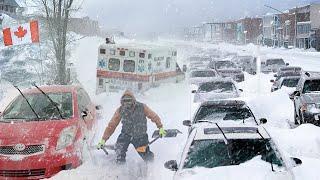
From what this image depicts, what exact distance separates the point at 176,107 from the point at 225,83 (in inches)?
112

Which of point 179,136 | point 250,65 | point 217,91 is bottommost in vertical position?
point 179,136

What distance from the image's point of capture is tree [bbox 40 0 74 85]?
25.9 m

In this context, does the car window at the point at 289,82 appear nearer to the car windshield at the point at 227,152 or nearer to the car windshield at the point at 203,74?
the car windshield at the point at 203,74

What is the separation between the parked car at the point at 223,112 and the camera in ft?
35.5

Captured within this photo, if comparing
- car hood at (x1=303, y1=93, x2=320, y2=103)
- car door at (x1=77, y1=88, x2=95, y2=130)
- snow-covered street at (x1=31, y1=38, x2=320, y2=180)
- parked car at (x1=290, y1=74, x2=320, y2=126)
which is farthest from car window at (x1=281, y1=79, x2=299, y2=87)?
car door at (x1=77, y1=88, x2=95, y2=130)

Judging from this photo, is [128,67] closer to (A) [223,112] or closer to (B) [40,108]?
(A) [223,112]

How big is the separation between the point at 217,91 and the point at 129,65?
6138 millimetres

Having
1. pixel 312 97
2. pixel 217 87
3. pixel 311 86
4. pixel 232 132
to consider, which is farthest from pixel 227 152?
pixel 217 87

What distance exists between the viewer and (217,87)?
18531 millimetres

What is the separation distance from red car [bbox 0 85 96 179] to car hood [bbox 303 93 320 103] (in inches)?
243

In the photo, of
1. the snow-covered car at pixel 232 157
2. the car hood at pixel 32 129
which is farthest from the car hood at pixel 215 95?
the snow-covered car at pixel 232 157

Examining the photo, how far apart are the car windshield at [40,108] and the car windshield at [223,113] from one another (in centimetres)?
266

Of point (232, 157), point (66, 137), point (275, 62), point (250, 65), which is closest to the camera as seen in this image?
point (232, 157)

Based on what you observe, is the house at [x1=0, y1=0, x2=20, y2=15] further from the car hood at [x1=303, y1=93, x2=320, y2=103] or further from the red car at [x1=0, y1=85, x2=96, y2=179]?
the red car at [x1=0, y1=85, x2=96, y2=179]
